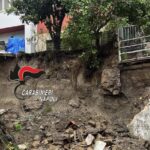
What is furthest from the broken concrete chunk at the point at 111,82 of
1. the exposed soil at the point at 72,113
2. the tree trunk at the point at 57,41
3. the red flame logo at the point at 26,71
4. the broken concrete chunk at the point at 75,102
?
the red flame logo at the point at 26,71

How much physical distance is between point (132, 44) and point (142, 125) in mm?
2975

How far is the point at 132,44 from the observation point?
15.6m

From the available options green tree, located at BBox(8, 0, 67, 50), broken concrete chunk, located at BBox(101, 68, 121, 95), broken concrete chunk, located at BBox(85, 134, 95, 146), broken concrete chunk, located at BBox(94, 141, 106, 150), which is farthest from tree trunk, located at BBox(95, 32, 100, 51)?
broken concrete chunk, located at BBox(94, 141, 106, 150)

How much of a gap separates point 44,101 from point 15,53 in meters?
2.41

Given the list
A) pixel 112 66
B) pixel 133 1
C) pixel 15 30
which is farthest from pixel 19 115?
pixel 15 30

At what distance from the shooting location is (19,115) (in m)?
15.9

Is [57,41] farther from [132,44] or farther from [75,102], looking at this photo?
[132,44]

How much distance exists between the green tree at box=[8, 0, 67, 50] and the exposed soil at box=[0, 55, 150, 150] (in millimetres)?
1222

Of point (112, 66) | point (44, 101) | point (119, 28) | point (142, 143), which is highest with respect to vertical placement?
point (119, 28)

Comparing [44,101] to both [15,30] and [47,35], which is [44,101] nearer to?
[47,35]

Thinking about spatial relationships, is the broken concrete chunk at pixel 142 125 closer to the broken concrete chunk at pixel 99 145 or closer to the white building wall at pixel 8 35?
the broken concrete chunk at pixel 99 145

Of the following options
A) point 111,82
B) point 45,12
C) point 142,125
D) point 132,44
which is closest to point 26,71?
point 45,12

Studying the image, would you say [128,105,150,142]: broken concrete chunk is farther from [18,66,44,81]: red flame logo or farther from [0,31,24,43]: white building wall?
[0,31,24,43]: white building wall

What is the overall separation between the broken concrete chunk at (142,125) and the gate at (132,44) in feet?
6.22
